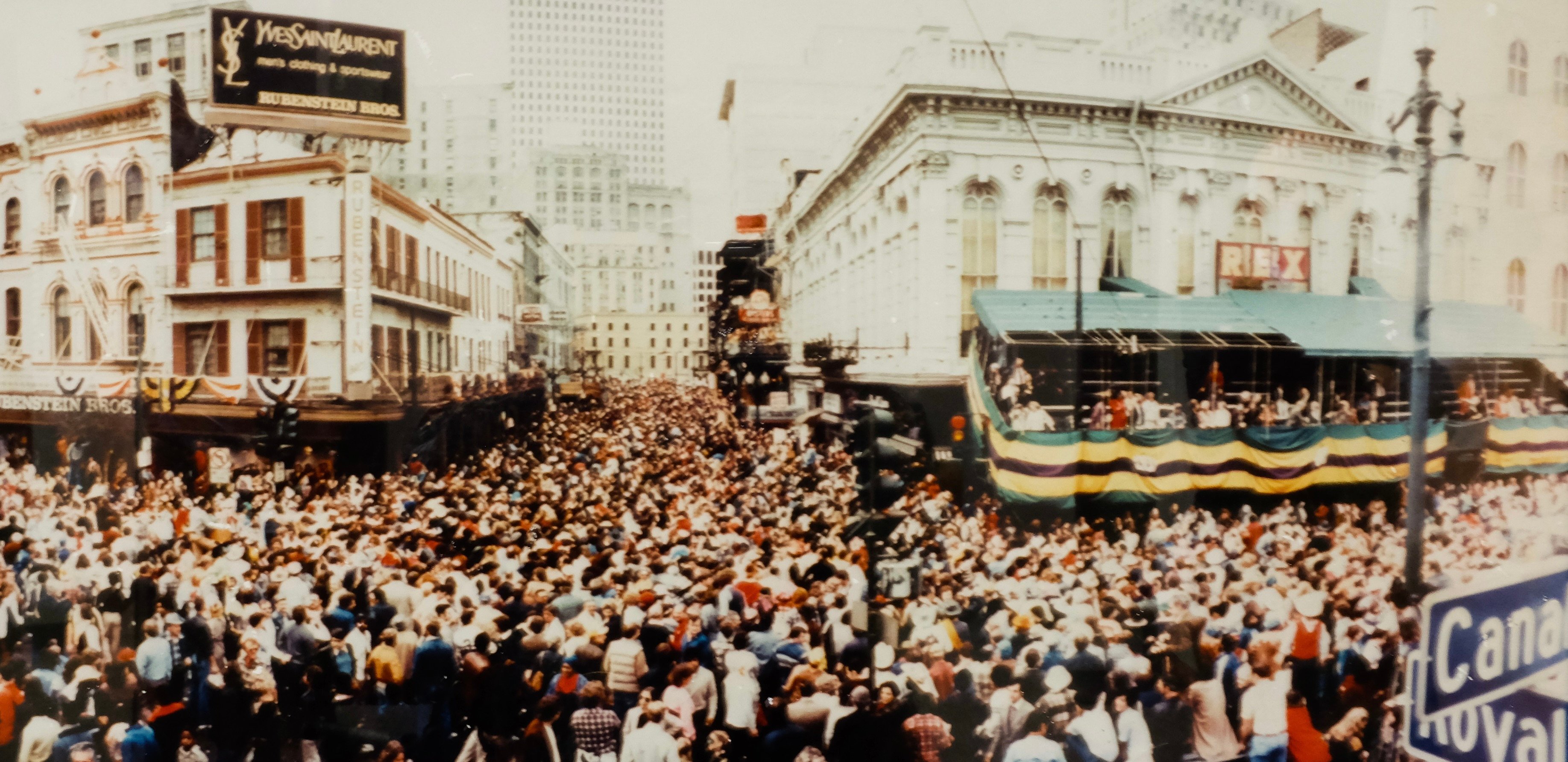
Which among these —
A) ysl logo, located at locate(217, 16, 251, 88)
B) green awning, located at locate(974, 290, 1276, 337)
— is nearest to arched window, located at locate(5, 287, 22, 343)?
ysl logo, located at locate(217, 16, 251, 88)

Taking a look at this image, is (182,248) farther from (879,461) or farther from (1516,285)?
(1516,285)

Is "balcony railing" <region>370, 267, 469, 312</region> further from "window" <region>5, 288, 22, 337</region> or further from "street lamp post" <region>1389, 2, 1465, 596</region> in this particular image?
"street lamp post" <region>1389, 2, 1465, 596</region>

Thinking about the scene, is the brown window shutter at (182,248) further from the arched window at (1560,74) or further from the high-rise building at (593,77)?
the arched window at (1560,74)

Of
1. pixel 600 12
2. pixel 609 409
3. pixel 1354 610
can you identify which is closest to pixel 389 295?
pixel 609 409

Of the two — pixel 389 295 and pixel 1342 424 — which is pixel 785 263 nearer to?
pixel 389 295

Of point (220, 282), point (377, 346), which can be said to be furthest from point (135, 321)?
point (377, 346)

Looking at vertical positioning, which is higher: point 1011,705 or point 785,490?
point 785,490
